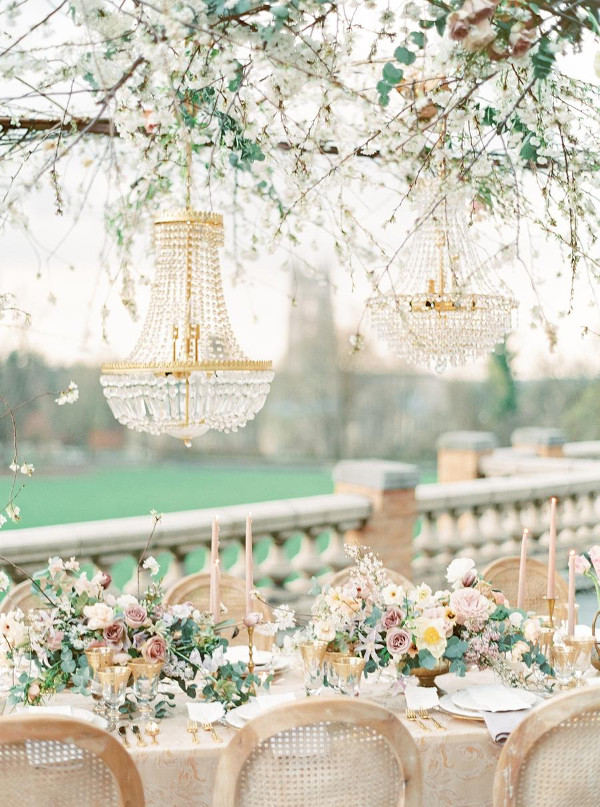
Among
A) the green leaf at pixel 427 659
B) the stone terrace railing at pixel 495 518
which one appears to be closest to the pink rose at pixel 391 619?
the green leaf at pixel 427 659

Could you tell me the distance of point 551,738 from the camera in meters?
2.06

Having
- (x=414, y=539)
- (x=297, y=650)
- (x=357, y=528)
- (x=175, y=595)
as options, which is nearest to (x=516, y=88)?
(x=297, y=650)

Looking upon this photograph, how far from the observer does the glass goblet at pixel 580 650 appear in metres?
2.67

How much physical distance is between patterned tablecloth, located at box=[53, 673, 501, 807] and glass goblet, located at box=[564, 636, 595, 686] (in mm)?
438

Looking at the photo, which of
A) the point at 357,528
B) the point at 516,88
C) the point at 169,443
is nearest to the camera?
the point at 516,88

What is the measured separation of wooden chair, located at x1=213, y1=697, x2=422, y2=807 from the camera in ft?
6.15

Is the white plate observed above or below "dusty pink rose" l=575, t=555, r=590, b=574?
below

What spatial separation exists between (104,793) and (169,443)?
2603 centimetres

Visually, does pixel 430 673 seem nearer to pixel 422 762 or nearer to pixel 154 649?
pixel 422 762

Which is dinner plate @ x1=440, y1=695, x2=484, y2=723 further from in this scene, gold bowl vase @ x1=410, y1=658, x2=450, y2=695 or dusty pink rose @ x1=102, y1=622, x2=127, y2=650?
dusty pink rose @ x1=102, y1=622, x2=127, y2=650

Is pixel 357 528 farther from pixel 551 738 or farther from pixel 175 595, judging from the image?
pixel 551 738

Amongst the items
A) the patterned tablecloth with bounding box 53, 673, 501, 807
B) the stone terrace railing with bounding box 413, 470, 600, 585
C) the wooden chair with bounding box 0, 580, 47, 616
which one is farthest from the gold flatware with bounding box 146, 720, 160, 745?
the stone terrace railing with bounding box 413, 470, 600, 585

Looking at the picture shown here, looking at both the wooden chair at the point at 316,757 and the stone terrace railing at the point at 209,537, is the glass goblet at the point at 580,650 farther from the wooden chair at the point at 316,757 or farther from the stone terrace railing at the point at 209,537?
the stone terrace railing at the point at 209,537

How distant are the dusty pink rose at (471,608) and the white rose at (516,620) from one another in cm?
9
